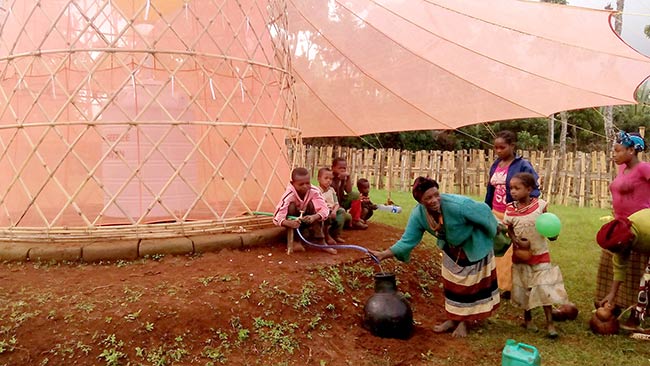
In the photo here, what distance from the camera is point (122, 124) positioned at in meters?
3.84

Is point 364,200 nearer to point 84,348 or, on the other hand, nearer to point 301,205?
point 301,205

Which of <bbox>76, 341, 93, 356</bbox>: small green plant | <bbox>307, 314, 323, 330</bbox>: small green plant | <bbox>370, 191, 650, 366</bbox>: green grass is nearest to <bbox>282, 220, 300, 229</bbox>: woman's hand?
<bbox>307, 314, 323, 330</bbox>: small green plant

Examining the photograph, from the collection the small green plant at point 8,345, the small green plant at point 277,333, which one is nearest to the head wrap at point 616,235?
the small green plant at point 277,333

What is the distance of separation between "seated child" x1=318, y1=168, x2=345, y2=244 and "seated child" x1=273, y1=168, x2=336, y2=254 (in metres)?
0.21

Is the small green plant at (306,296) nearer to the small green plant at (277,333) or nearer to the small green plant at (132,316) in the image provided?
the small green plant at (277,333)

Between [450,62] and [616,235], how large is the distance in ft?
8.05

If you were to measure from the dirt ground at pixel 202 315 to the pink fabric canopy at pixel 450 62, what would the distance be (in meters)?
2.22

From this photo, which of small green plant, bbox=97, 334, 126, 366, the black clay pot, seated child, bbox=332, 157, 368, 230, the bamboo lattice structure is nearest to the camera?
small green plant, bbox=97, 334, 126, 366

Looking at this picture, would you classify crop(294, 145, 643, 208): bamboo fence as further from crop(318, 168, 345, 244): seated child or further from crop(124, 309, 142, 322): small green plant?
crop(124, 309, 142, 322): small green plant

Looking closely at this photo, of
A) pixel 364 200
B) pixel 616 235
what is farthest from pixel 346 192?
pixel 616 235

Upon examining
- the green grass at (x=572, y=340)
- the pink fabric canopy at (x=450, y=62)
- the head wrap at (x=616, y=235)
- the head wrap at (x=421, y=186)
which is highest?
the pink fabric canopy at (x=450, y=62)

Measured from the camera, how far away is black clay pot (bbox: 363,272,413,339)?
9.65 ft

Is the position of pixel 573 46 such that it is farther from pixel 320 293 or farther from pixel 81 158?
pixel 81 158

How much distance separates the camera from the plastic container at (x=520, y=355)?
2314mm
